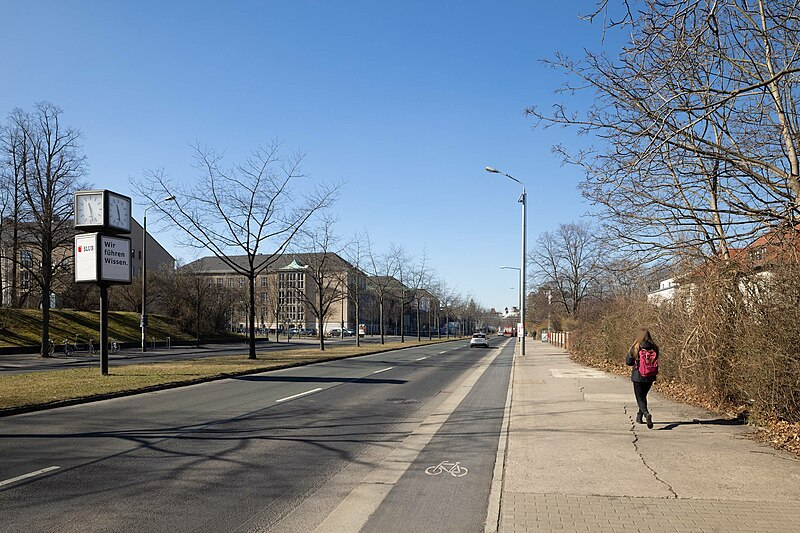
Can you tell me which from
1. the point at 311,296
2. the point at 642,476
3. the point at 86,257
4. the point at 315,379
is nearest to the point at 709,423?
the point at 642,476

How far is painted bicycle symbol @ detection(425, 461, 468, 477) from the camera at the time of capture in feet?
25.5

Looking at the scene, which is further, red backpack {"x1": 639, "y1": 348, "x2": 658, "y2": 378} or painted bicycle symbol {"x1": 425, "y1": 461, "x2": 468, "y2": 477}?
red backpack {"x1": 639, "y1": 348, "x2": 658, "y2": 378}

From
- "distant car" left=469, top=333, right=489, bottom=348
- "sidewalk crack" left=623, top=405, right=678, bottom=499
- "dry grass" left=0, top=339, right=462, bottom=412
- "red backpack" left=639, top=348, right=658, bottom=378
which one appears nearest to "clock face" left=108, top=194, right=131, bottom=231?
"dry grass" left=0, top=339, right=462, bottom=412

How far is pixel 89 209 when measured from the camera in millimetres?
19734

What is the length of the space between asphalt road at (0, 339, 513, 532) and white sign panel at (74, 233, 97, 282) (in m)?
6.51

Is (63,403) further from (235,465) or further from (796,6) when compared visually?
(796,6)

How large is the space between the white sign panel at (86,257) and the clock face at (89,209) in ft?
1.31

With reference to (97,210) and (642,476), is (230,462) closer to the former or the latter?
(642,476)

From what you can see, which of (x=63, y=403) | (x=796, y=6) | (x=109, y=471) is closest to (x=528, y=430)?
(x=109, y=471)

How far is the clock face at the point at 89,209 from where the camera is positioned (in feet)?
64.5

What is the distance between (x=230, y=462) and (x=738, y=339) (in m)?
7.85

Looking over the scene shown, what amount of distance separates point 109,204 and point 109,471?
13.9 m

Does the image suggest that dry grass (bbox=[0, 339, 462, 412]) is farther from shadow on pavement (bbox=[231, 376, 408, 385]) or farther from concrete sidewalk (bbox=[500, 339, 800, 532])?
concrete sidewalk (bbox=[500, 339, 800, 532])

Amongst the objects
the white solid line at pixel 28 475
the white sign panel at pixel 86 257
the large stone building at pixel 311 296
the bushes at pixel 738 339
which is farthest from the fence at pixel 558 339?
the white solid line at pixel 28 475
